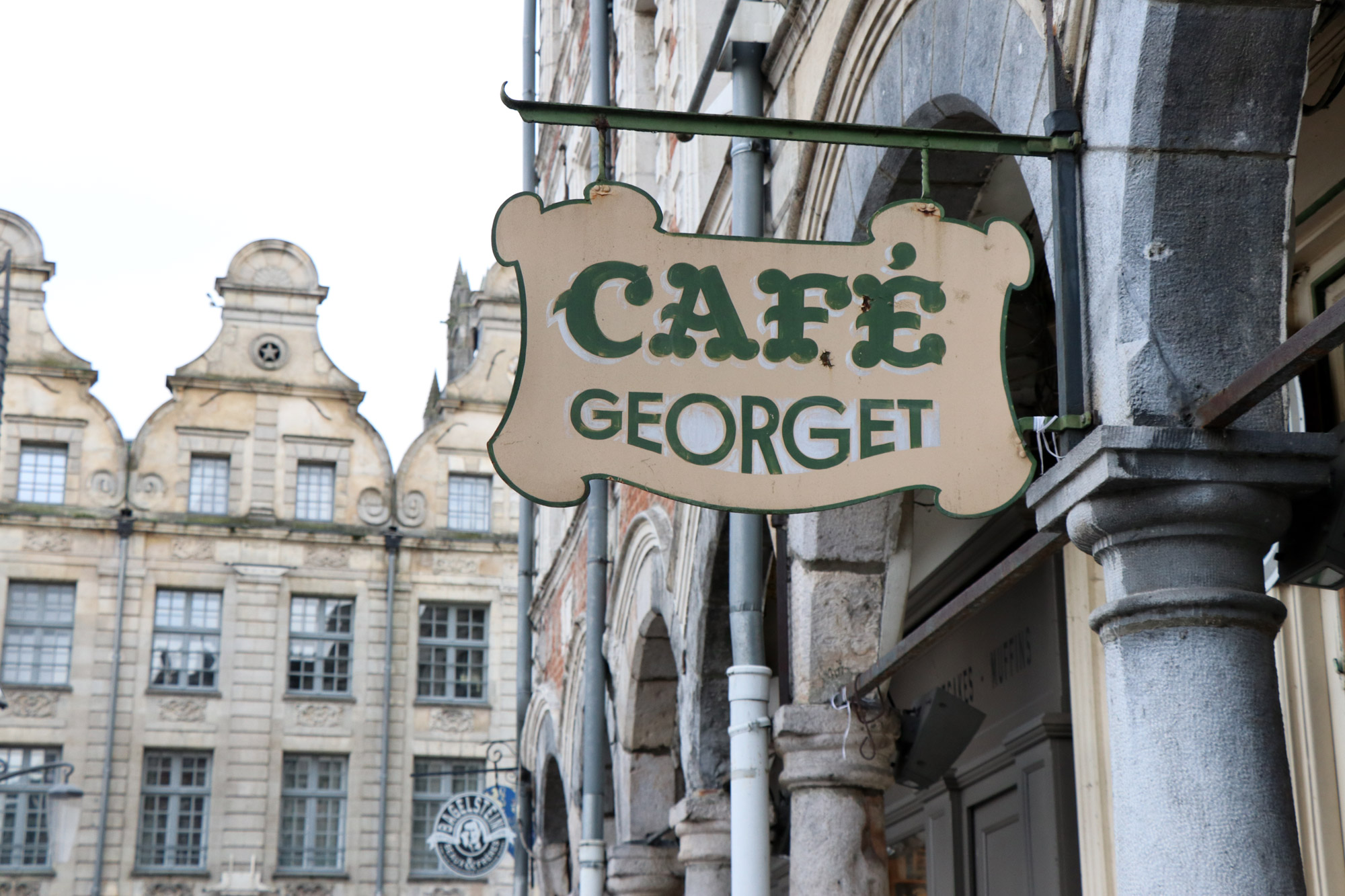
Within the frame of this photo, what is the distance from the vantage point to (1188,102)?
3.86m

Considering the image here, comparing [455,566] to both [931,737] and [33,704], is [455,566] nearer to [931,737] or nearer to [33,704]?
[33,704]

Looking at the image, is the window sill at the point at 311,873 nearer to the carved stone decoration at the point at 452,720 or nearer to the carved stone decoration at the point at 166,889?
the carved stone decoration at the point at 166,889

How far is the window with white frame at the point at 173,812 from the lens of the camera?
84.9 ft

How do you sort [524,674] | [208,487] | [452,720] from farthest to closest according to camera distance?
[208,487] → [452,720] → [524,674]

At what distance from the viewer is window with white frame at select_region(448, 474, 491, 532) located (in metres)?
28.4

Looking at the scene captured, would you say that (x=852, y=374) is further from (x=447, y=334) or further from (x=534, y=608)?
(x=447, y=334)

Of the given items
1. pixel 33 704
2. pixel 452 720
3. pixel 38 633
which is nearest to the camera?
pixel 33 704

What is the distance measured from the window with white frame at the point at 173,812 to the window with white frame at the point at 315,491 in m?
4.27

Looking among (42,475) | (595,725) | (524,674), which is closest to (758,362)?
(595,725)

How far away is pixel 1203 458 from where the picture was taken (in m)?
3.59

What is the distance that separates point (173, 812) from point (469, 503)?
272 inches

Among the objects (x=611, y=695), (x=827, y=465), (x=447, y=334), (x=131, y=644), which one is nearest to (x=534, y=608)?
(x=611, y=695)

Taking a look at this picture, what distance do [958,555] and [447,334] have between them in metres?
37.7

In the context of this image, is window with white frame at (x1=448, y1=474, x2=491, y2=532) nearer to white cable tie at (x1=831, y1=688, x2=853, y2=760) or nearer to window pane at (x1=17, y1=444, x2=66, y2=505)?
window pane at (x1=17, y1=444, x2=66, y2=505)
